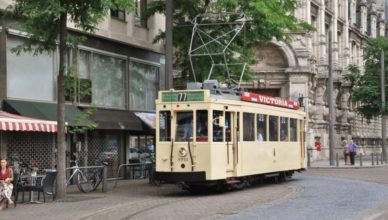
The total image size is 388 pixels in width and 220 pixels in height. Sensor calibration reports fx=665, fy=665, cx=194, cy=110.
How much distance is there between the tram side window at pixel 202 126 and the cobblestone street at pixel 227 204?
1.73 meters

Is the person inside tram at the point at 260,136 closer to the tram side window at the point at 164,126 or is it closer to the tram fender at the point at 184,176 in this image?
the tram fender at the point at 184,176

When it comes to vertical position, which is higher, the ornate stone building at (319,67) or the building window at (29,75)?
the ornate stone building at (319,67)

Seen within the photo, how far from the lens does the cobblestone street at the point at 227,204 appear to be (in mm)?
14391

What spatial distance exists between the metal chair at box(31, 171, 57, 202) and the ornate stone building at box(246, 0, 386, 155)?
79.4 feet

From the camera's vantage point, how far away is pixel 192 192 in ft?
68.6

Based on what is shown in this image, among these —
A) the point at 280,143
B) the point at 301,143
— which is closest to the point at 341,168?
the point at 301,143

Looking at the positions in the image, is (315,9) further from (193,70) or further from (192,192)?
(192,192)

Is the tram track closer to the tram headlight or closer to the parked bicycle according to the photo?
the tram headlight

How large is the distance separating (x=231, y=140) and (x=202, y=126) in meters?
1.23

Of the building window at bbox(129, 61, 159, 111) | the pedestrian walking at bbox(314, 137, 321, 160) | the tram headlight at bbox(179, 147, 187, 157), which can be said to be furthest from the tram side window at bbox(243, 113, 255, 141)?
the pedestrian walking at bbox(314, 137, 321, 160)

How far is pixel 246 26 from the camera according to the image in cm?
2589

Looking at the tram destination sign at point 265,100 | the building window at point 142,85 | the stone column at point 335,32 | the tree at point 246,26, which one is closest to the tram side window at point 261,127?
the tram destination sign at point 265,100

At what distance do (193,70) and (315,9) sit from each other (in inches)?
1276

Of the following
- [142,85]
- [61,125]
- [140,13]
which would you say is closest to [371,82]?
[142,85]
